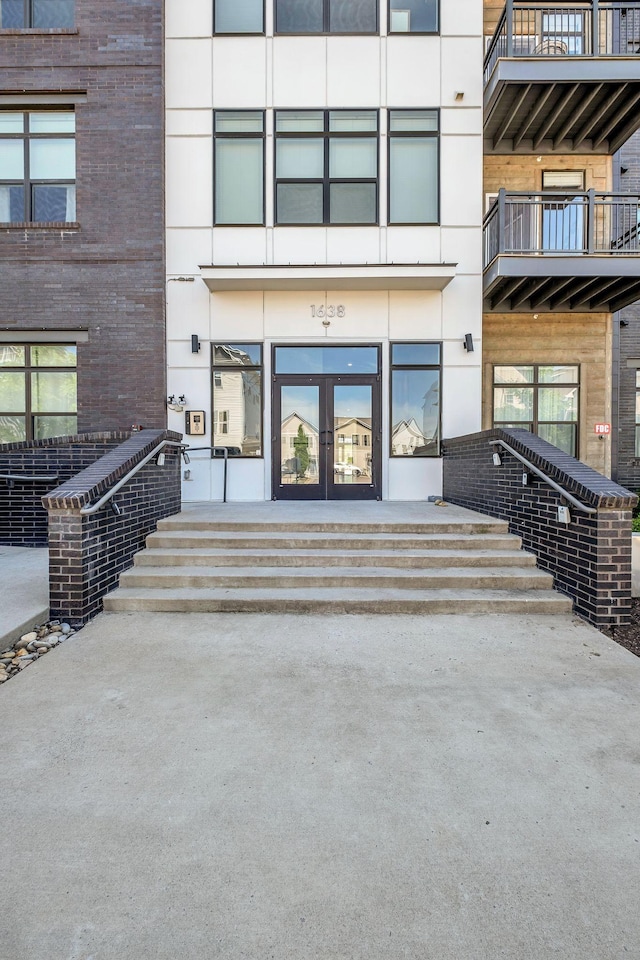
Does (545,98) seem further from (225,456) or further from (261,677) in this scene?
(261,677)

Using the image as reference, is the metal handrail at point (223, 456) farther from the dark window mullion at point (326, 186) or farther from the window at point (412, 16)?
the window at point (412, 16)

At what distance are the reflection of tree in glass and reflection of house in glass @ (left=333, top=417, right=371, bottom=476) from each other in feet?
1.72

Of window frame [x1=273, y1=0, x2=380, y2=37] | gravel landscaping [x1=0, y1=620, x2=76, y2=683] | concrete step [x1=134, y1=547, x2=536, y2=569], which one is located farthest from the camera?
→ window frame [x1=273, y1=0, x2=380, y2=37]

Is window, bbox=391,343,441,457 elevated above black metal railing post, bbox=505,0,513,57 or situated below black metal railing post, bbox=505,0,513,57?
below

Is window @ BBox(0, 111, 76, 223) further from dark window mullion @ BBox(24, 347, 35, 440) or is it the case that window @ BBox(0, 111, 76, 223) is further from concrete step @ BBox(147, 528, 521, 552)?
concrete step @ BBox(147, 528, 521, 552)

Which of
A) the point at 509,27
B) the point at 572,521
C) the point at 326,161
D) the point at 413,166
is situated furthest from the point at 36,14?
the point at 572,521

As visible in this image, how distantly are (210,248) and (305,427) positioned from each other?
363 cm

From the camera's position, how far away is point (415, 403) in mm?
8922

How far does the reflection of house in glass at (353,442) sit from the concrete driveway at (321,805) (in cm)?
545

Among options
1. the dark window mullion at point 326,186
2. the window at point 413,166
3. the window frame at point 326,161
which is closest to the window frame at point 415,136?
the window at point 413,166

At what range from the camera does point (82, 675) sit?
3393 mm

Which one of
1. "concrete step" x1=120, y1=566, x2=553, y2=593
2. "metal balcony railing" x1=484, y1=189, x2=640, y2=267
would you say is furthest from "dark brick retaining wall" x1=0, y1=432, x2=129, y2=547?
"metal balcony railing" x1=484, y1=189, x2=640, y2=267

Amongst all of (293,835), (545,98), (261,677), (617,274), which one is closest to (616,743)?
(293,835)

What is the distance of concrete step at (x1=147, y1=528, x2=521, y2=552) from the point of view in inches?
216
